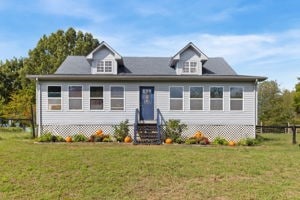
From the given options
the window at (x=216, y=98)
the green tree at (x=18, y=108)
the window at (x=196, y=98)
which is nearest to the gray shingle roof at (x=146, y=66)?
the window at (x=196, y=98)

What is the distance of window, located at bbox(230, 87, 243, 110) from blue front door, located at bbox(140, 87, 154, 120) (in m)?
4.38

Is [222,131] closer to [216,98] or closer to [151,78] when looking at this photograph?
[216,98]

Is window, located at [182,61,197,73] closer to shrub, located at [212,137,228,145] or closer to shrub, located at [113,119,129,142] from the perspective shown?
shrub, located at [212,137,228,145]

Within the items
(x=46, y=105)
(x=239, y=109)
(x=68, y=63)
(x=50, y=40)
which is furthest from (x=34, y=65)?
(x=239, y=109)

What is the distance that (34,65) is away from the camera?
3875 centimetres

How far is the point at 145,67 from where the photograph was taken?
19.7 metres

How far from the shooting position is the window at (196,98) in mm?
17797

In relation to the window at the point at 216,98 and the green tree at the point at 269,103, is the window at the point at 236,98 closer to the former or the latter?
the window at the point at 216,98

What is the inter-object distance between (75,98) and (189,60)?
6.63 metres

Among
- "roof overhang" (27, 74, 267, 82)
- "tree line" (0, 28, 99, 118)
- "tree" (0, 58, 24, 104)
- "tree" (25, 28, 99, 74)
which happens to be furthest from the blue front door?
"tree" (0, 58, 24, 104)

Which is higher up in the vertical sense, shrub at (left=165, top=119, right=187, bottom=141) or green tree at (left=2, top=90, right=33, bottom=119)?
green tree at (left=2, top=90, right=33, bottom=119)

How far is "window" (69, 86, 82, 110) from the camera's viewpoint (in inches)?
690

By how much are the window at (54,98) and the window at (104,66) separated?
244cm

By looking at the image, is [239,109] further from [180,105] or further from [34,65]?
[34,65]
